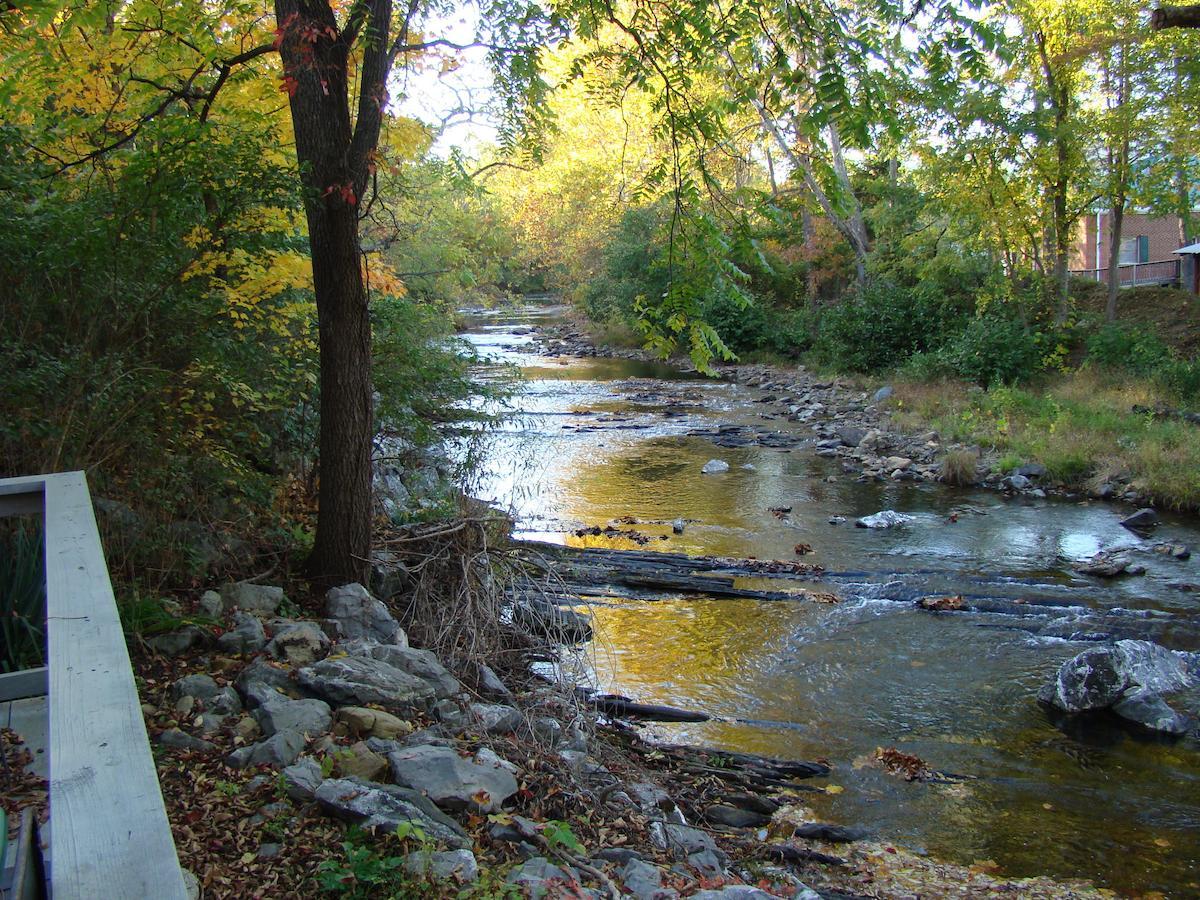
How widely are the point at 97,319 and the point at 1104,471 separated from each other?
13.9 meters

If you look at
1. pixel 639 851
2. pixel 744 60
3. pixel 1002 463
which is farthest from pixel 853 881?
pixel 1002 463

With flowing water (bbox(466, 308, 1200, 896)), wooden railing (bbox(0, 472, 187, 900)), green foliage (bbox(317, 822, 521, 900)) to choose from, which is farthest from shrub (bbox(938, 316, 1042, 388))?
wooden railing (bbox(0, 472, 187, 900))

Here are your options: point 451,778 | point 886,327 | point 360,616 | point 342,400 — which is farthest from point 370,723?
point 886,327

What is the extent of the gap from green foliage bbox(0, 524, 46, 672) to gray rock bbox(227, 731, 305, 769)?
1042mm

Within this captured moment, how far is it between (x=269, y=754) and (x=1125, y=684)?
21.9 ft

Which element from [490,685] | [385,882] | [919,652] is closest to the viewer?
[385,882]

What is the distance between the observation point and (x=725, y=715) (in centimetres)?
741

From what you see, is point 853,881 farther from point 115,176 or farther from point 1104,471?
point 1104,471

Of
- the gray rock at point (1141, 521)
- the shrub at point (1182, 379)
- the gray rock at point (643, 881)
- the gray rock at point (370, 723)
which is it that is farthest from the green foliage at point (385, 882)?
the shrub at point (1182, 379)

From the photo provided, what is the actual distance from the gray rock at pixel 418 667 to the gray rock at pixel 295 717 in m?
1.01

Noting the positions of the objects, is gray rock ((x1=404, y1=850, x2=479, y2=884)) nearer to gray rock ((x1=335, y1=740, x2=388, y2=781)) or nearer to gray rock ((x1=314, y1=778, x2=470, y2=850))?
gray rock ((x1=314, y1=778, x2=470, y2=850))

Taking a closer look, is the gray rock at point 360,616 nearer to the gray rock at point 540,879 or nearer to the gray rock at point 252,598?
the gray rock at point 252,598

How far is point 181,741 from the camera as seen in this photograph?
4.05 metres

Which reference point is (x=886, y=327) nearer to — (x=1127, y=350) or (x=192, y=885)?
(x=1127, y=350)
